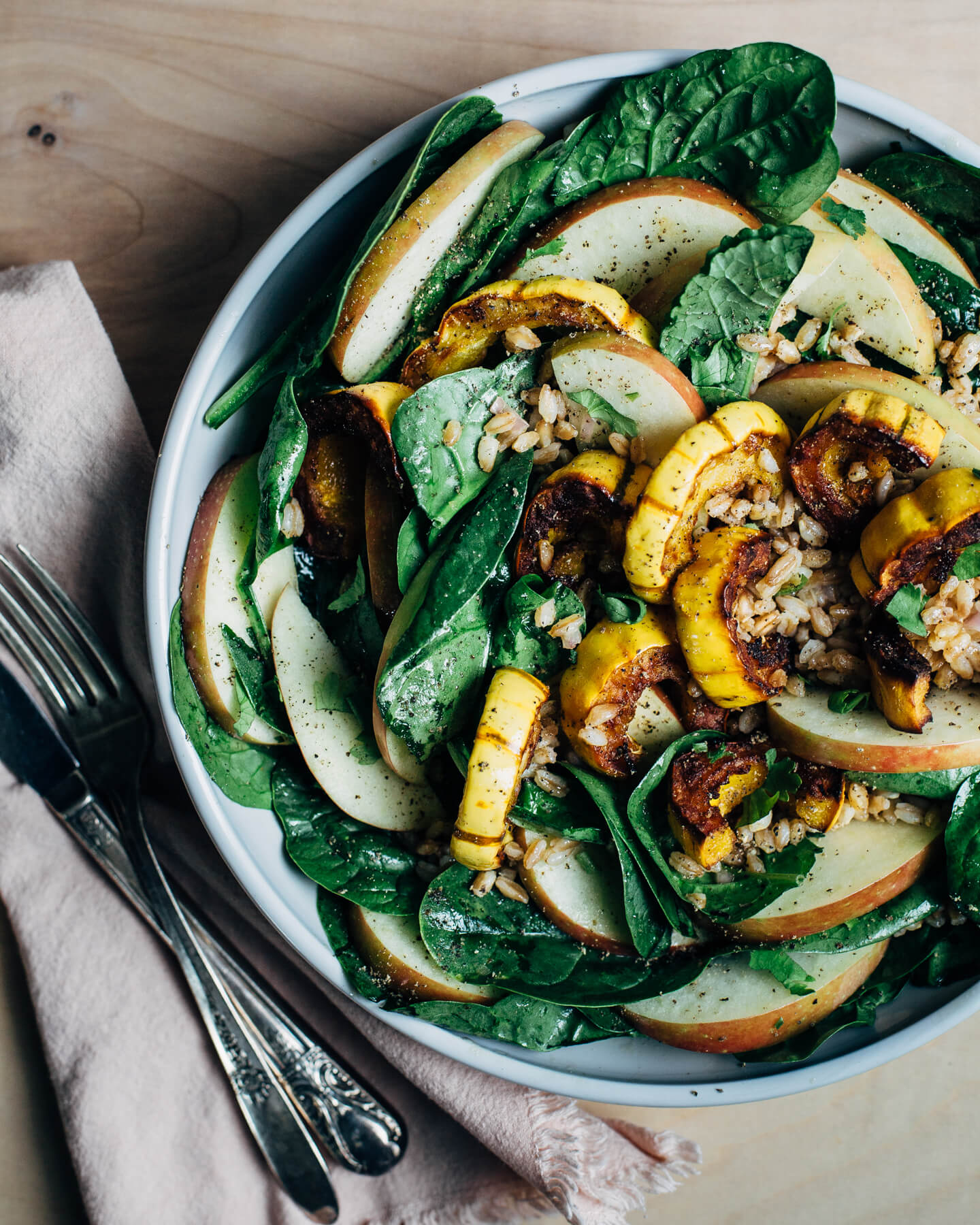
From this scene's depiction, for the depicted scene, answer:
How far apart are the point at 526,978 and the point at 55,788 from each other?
1.09m

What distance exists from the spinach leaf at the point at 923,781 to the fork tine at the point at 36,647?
158 cm

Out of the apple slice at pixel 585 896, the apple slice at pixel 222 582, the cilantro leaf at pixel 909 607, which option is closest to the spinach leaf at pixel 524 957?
the apple slice at pixel 585 896

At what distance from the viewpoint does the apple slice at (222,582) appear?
5.34 ft

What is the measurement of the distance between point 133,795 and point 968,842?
66.2 inches

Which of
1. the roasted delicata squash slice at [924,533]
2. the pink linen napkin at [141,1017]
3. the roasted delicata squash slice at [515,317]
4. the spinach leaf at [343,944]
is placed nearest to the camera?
the roasted delicata squash slice at [924,533]

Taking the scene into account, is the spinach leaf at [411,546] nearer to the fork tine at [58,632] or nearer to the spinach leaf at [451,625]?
the spinach leaf at [451,625]

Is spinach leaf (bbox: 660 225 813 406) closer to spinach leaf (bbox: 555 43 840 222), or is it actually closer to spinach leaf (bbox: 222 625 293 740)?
→ spinach leaf (bbox: 555 43 840 222)

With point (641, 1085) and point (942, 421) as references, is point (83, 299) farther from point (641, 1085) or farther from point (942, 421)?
point (641, 1085)

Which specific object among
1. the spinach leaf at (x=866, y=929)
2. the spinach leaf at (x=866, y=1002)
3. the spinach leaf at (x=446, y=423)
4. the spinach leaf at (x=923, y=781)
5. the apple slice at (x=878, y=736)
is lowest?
the spinach leaf at (x=866, y=1002)

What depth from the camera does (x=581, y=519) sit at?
62.4 inches

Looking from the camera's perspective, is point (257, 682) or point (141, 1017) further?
point (141, 1017)

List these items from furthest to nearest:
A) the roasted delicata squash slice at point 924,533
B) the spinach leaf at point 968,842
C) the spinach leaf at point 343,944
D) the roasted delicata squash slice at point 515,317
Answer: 1. the spinach leaf at point 343,944
2. the spinach leaf at point 968,842
3. the roasted delicata squash slice at point 515,317
4. the roasted delicata squash slice at point 924,533

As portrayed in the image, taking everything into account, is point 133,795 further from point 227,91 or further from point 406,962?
point 227,91

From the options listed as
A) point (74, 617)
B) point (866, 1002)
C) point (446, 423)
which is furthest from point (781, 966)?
point (74, 617)
